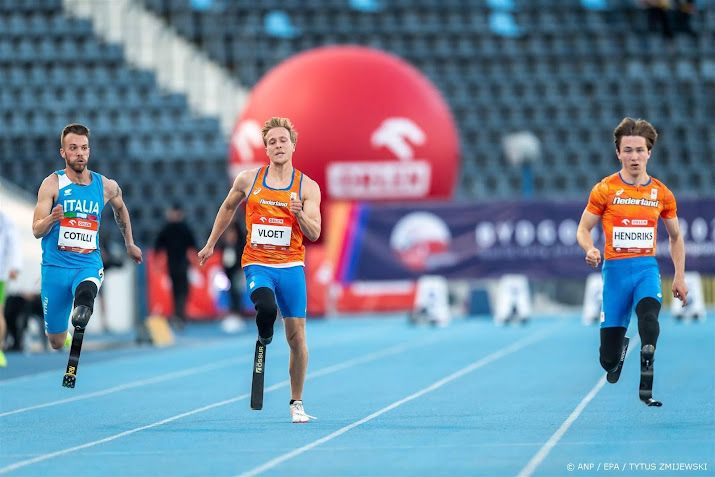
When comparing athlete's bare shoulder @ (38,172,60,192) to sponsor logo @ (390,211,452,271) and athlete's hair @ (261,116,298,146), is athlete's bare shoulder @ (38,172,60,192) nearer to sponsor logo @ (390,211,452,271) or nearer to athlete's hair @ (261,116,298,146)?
athlete's hair @ (261,116,298,146)

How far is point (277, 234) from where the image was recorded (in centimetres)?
1003

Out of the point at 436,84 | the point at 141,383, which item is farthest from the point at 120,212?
the point at 436,84

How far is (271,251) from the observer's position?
33.0ft

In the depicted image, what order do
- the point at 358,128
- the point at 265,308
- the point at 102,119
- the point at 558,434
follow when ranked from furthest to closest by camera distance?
the point at 102,119, the point at 358,128, the point at 265,308, the point at 558,434

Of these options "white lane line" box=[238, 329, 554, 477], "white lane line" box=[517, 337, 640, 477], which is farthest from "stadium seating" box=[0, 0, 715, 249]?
"white lane line" box=[517, 337, 640, 477]

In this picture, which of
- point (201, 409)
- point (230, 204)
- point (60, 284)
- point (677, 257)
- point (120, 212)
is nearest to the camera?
point (230, 204)

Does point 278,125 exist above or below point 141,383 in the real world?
above

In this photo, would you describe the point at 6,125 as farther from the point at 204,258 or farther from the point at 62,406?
the point at 204,258

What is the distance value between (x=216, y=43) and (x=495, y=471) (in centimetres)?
2690

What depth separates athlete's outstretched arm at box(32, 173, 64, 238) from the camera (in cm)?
1063

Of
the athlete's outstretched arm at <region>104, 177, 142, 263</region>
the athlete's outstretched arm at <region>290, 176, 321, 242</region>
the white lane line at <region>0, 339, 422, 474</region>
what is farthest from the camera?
the athlete's outstretched arm at <region>104, 177, 142, 263</region>

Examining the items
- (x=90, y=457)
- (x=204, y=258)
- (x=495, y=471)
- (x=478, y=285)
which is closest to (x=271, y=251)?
(x=204, y=258)

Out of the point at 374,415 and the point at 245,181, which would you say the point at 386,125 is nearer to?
the point at 374,415

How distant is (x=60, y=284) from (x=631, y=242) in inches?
160
